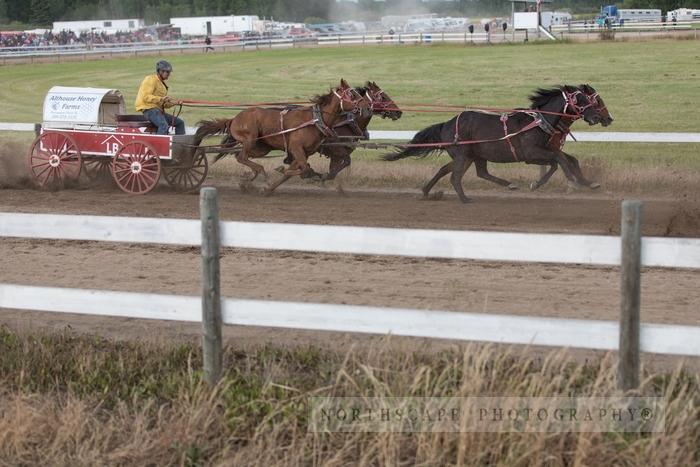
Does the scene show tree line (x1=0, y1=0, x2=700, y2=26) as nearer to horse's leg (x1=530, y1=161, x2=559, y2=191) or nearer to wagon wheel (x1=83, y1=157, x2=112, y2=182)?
horse's leg (x1=530, y1=161, x2=559, y2=191)

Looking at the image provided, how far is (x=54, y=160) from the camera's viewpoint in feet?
46.0

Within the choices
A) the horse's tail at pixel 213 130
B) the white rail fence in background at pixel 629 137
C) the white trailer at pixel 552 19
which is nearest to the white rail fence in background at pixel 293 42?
the white trailer at pixel 552 19

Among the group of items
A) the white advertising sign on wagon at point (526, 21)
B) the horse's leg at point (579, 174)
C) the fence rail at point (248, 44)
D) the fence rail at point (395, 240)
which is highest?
the white advertising sign on wagon at point (526, 21)

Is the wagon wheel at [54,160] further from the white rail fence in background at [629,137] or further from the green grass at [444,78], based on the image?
the green grass at [444,78]

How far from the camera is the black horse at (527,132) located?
1281 cm

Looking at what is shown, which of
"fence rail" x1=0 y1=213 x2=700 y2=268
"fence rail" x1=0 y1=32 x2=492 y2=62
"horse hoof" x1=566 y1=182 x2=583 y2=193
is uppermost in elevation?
"fence rail" x1=0 y1=32 x2=492 y2=62

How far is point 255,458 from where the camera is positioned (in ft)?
15.8

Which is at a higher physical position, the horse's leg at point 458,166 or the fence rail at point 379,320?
the fence rail at point 379,320

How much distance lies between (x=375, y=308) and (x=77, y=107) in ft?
32.0

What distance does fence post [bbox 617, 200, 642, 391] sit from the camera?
471cm

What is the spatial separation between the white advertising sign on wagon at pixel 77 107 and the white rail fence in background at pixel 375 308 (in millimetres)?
8241

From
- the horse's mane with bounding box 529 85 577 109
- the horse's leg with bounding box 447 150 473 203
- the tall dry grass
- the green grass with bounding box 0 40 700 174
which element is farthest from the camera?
the green grass with bounding box 0 40 700 174

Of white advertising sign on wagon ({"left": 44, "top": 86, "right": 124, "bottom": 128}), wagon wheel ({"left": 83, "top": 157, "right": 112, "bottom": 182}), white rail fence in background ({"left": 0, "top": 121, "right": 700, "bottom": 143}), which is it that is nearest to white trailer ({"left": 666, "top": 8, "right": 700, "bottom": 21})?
white rail fence in background ({"left": 0, "top": 121, "right": 700, "bottom": 143})

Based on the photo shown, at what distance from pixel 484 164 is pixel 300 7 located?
12290 cm
